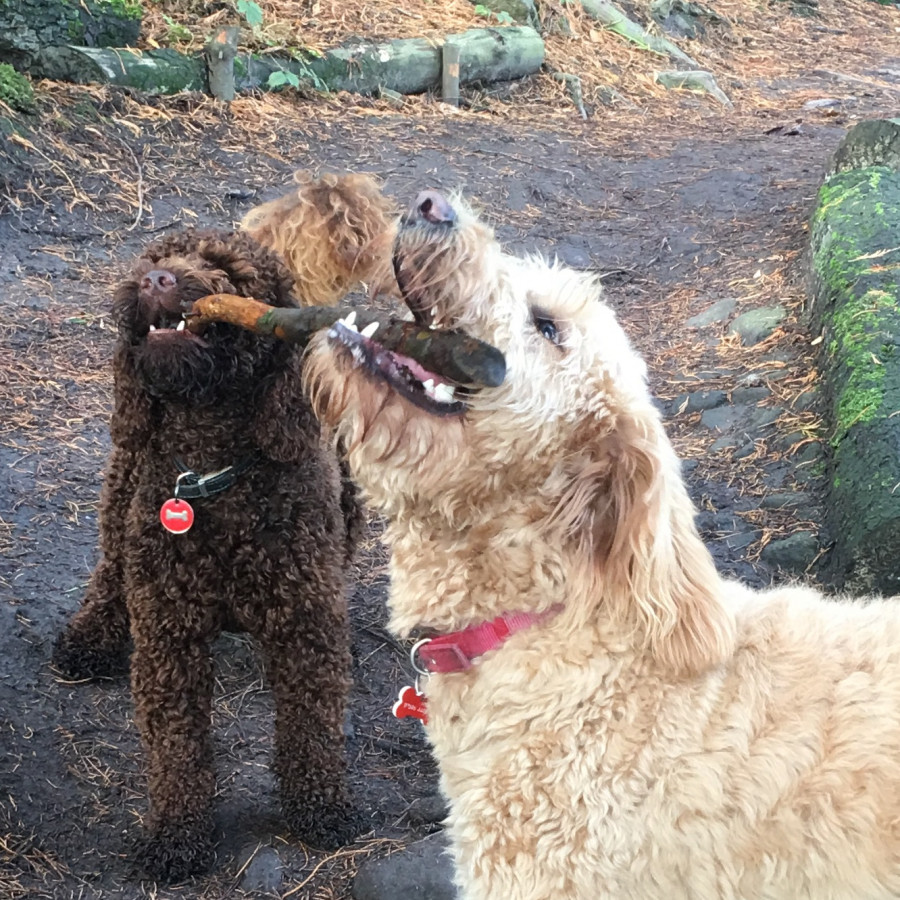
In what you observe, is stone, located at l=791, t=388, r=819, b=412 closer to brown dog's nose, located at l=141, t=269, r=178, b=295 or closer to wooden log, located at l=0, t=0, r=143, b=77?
brown dog's nose, located at l=141, t=269, r=178, b=295

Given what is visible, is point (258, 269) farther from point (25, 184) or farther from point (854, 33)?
point (854, 33)

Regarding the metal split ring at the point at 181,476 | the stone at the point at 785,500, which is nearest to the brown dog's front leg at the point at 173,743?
the metal split ring at the point at 181,476

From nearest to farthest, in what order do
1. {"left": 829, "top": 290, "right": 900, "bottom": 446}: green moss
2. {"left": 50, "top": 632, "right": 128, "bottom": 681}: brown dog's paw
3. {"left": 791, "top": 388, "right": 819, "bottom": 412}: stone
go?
{"left": 50, "top": 632, "right": 128, "bottom": 681}: brown dog's paw → {"left": 829, "top": 290, "right": 900, "bottom": 446}: green moss → {"left": 791, "top": 388, "right": 819, "bottom": 412}: stone

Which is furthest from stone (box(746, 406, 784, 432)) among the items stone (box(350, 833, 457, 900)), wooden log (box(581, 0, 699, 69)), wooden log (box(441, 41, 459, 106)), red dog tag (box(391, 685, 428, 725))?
wooden log (box(581, 0, 699, 69))

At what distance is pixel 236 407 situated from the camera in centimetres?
328

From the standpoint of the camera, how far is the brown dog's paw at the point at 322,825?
357 centimetres

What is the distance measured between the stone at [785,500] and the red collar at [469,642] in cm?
287

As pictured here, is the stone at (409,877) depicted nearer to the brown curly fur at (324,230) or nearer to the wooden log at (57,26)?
the brown curly fur at (324,230)

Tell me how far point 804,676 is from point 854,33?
1824cm

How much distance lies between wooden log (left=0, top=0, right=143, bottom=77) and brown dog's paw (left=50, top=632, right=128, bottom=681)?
18.9 feet

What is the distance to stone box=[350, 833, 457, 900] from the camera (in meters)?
3.32

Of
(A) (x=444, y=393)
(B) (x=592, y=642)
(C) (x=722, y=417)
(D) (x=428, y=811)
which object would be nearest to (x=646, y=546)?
(B) (x=592, y=642)

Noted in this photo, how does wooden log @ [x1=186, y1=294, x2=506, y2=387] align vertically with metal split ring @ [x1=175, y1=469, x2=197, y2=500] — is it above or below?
above

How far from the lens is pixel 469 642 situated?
2459mm
